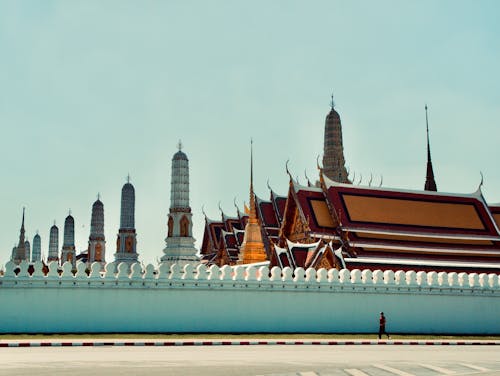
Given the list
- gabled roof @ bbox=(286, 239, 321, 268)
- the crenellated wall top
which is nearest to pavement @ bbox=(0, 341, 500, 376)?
the crenellated wall top

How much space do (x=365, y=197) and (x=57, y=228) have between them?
6867 centimetres

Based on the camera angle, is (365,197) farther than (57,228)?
No

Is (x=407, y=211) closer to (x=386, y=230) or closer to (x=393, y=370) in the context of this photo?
(x=386, y=230)

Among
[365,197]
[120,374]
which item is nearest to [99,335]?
[120,374]

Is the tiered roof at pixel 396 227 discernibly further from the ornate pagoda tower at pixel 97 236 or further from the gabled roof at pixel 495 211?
the ornate pagoda tower at pixel 97 236

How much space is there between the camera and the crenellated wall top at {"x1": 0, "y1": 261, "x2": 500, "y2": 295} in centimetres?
2116

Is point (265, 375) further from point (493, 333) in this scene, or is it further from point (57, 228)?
point (57, 228)

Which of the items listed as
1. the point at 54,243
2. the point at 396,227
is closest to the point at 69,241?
the point at 54,243

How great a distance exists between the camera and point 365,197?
34438mm

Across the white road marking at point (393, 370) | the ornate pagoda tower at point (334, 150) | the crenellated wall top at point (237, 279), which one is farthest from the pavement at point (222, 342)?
the ornate pagoda tower at point (334, 150)

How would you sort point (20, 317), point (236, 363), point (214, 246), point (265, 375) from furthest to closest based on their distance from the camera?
point (214, 246), point (20, 317), point (236, 363), point (265, 375)

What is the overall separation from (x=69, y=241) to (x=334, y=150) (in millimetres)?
41440

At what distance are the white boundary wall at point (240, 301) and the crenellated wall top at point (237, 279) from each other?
0.09 feet

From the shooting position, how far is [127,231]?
205ft
